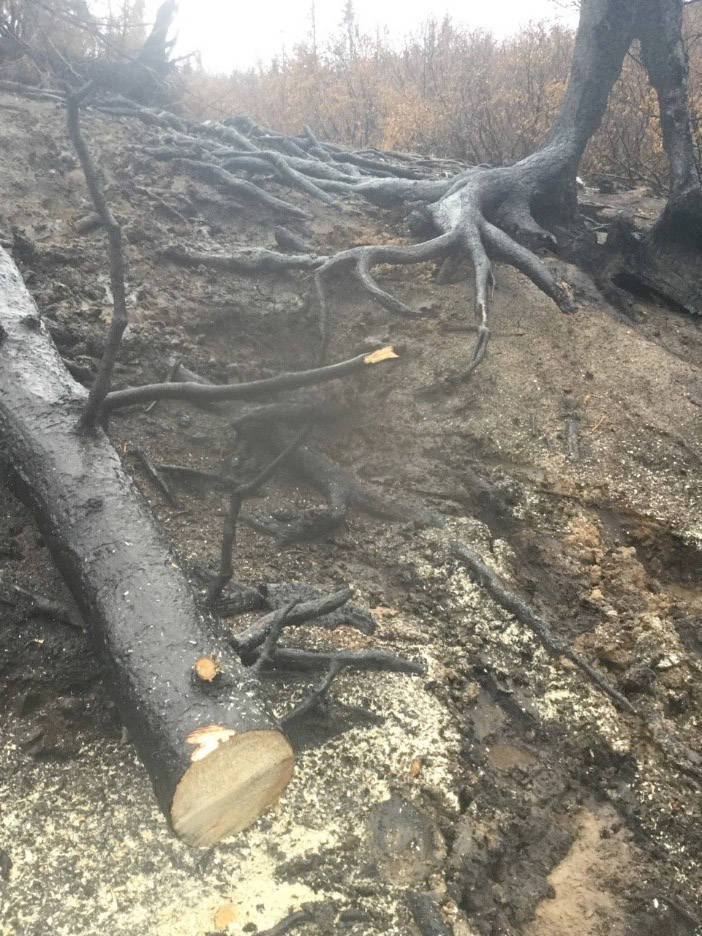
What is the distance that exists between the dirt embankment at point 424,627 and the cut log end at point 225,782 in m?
0.14

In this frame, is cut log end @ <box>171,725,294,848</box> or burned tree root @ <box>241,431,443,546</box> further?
burned tree root @ <box>241,431,443,546</box>

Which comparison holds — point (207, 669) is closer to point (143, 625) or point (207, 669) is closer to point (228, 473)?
point (143, 625)

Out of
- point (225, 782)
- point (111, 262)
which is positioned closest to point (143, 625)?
point (225, 782)

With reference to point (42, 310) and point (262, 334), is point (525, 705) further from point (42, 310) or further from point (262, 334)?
point (42, 310)

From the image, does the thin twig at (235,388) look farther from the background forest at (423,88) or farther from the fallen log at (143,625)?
the background forest at (423,88)

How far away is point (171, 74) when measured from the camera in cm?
980

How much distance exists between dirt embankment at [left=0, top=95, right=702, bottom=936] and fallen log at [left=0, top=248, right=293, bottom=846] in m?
0.26

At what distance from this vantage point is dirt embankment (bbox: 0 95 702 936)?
187cm

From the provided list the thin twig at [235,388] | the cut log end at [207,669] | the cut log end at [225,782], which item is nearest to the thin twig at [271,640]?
the cut log end at [207,669]

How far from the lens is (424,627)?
2.75 metres

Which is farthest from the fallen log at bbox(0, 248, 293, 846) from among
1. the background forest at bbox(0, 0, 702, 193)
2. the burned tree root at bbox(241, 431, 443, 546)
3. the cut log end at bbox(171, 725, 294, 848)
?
the background forest at bbox(0, 0, 702, 193)

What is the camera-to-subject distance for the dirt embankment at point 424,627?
73.8 inches

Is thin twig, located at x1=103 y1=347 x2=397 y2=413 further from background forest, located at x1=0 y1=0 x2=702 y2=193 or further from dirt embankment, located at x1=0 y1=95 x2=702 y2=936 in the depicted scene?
background forest, located at x1=0 y1=0 x2=702 y2=193

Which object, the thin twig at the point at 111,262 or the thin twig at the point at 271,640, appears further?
the thin twig at the point at 271,640
